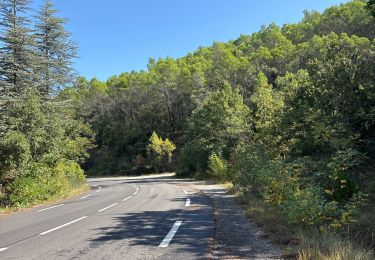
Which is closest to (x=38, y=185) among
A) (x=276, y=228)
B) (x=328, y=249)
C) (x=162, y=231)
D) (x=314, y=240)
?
(x=162, y=231)

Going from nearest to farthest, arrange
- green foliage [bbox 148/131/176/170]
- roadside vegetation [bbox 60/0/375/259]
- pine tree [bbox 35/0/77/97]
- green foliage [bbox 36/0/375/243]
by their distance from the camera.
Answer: roadside vegetation [bbox 60/0/375/259], green foliage [bbox 36/0/375/243], pine tree [bbox 35/0/77/97], green foliage [bbox 148/131/176/170]

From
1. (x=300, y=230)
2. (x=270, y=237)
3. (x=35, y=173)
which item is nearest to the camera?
(x=300, y=230)

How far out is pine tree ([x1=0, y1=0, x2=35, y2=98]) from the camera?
27109 millimetres

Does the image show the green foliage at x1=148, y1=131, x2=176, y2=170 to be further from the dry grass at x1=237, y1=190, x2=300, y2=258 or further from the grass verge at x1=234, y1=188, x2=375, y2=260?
the grass verge at x1=234, y1=188, x2=375, y2=260

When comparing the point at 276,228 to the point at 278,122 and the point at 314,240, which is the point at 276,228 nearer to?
the point at 314,240

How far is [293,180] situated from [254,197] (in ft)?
23.8

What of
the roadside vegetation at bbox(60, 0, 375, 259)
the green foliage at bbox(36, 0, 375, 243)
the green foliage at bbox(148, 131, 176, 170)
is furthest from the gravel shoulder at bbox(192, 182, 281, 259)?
the green foliage at bbox(148, 131, 176, 170)

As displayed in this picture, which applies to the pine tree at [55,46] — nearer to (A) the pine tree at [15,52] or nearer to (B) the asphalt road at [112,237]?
(A) the pine tree at [15,52]

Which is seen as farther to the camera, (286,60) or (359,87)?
(286,60)

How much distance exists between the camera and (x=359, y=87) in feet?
50.9

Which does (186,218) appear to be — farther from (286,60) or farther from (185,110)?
(185,110)

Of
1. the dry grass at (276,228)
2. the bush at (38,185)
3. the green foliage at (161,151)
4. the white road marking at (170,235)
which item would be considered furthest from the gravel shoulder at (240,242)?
the green foliage at (161,151)

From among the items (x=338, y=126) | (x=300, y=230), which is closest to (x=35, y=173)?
(x=338, y=126)

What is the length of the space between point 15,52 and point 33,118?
24.3 ft
